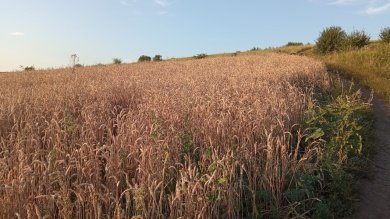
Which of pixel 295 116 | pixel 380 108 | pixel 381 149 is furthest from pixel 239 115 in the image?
pixel 380 108

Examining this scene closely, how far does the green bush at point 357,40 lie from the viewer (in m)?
31.6

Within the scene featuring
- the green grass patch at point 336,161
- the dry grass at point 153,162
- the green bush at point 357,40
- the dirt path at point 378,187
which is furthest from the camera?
the green bush at point 357,40

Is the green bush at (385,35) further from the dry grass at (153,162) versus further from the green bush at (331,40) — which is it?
the dry grass at (153,162)

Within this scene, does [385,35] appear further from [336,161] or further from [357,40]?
[336,161]

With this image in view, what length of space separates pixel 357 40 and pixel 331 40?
7.14ft

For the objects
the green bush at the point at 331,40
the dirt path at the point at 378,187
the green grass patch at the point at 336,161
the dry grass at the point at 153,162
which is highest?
the green bush at the point at 331,40

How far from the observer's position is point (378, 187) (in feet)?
21.4

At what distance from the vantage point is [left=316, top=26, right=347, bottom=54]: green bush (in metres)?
33.0

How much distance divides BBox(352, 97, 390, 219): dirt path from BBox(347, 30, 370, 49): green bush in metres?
23.8

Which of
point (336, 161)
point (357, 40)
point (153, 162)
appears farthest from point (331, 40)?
point (153, 162)

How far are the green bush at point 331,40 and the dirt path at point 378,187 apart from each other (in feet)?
82.0

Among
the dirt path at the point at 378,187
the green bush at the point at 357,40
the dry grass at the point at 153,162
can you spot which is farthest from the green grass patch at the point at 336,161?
the green bush at the point at 357,40

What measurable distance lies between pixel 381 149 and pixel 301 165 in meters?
3.63

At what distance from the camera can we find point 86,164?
4309 millimetres
